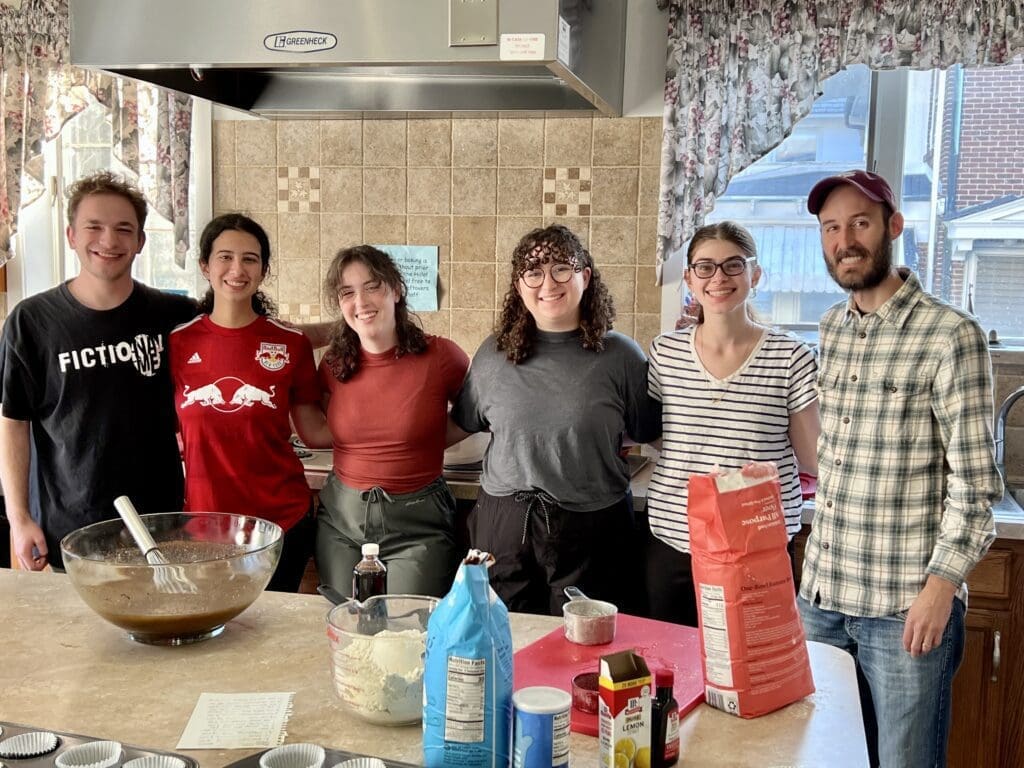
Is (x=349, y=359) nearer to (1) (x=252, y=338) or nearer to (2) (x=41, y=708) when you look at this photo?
(1) (x=252, y=338)

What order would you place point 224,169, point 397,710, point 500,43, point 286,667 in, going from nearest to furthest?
point 397,710
point 286,667
point 500,43
point 224,169

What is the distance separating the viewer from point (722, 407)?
207cm

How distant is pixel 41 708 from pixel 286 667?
1.08 feet

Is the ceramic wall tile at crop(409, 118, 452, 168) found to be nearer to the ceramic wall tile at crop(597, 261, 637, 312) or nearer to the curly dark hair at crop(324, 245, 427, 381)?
the ceramic wall tile at crop(597, 261, 637, 312)

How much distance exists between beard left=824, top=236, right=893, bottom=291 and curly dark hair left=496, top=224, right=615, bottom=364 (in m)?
0.57

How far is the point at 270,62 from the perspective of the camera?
5.63 feet

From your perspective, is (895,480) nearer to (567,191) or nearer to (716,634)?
(716,634)

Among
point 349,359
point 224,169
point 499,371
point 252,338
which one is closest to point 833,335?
point 499,371

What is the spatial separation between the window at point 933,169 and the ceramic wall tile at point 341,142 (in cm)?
129

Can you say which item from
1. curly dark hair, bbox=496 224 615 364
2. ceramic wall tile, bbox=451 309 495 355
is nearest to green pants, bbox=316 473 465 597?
curly dark hair, bbox=496 224 615 364

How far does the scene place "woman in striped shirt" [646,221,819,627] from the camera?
6.70ft

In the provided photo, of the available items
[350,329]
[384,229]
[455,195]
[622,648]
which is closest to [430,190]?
[455,195]

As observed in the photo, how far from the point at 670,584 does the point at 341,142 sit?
6.28 ft

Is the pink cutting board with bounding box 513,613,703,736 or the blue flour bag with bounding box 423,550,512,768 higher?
the blue flour bag with bounding box 423,550,512,768
